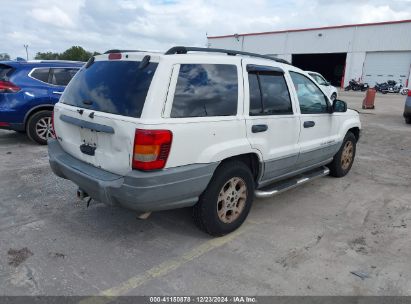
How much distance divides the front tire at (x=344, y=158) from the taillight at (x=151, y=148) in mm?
3552

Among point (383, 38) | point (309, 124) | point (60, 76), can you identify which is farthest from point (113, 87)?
point (383, 38)

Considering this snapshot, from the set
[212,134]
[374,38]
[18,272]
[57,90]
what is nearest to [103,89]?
[212,134]

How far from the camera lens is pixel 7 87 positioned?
7.13m

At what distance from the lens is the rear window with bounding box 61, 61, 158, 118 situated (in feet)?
10.4

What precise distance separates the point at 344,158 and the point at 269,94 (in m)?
2.57

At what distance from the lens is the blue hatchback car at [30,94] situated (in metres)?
7.16

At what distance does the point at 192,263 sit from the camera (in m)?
3.34

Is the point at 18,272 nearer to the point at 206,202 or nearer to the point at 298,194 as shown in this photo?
the point at 206,202

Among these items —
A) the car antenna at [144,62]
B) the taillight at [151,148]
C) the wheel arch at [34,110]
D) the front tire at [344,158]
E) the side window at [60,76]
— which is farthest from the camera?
the side window at [60,76]

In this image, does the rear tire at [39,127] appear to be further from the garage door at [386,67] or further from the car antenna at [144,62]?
the garage door at [386,67]

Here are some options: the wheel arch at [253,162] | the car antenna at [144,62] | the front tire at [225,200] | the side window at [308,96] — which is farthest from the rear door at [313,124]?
the car antenna at [144,62]

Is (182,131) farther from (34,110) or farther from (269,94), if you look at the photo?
(34,110)

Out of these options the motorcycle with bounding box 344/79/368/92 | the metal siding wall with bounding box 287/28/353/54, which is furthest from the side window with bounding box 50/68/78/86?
the metal siding wall with bounding box 287/28/353/54

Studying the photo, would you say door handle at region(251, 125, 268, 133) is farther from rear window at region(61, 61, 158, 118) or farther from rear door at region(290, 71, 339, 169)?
rear window at region(61, 61, 158, 118)
